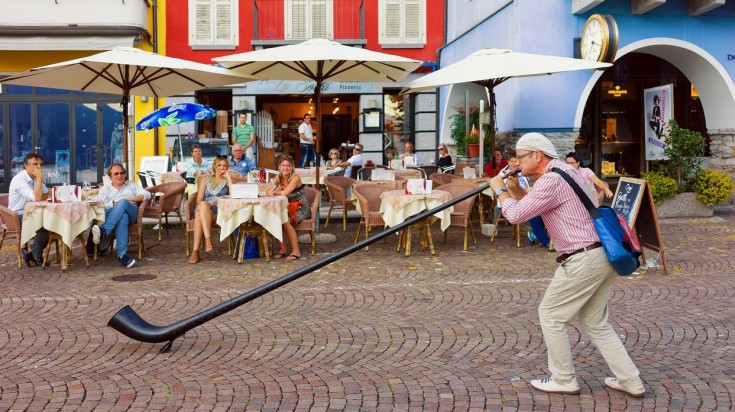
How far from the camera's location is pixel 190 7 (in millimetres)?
21203

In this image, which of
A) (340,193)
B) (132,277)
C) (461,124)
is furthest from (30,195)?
(461,124)

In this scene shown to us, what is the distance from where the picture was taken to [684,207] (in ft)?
47.5

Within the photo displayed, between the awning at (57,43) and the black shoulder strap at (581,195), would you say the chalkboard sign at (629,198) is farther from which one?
the awning at (57,43)

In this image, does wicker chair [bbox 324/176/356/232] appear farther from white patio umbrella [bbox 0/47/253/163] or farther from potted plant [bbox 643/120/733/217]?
potted plant [bbox 643/120/733/217]

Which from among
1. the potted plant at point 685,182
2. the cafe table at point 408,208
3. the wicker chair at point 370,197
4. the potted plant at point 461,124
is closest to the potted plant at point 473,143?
the potted plant at point 461,124

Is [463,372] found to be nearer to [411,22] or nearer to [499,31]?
[499,31]

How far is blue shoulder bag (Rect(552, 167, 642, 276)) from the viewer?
466cm

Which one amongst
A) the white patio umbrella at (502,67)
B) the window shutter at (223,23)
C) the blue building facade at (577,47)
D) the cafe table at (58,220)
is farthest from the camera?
the window shutter at (223,23)

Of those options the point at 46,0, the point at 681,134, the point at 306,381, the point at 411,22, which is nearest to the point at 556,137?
the point at 681,134

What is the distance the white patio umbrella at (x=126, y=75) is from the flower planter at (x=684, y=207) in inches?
293

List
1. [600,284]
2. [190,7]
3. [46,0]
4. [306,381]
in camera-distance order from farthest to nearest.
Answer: [190,7]
[46,0]
[306,381]
[600,284]

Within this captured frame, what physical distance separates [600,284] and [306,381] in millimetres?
1922

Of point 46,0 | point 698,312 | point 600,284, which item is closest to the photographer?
point 600,284

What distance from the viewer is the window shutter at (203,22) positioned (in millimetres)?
21234
